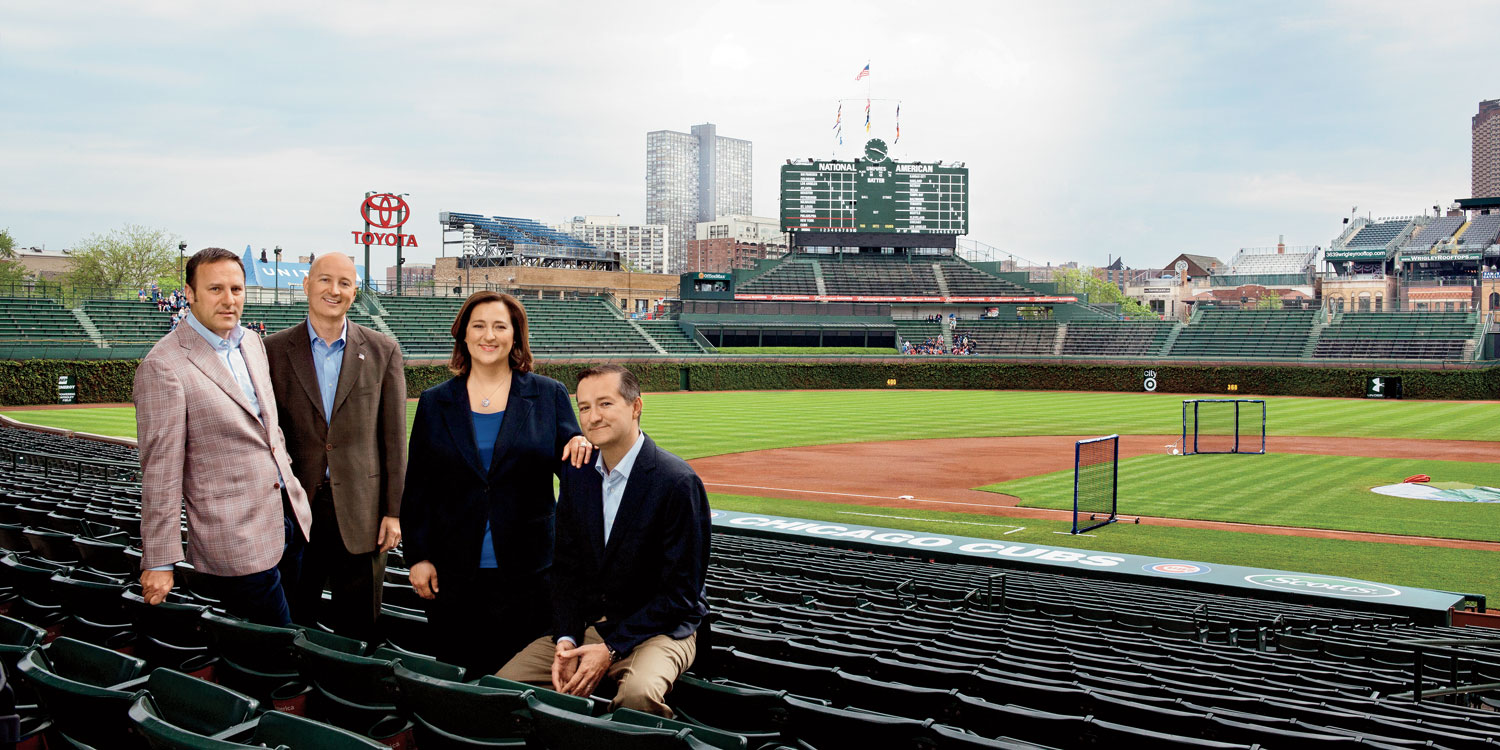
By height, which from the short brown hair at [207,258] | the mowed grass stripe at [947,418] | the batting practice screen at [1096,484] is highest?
the short brown hair at [207,258]

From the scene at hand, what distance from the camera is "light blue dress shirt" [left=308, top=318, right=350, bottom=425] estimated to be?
201 inches

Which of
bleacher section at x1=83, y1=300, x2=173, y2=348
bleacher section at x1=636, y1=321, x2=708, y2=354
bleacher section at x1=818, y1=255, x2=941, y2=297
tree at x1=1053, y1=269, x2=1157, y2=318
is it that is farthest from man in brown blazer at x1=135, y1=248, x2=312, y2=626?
tree at x1=1053, y1=269, x2=1157, y2=318

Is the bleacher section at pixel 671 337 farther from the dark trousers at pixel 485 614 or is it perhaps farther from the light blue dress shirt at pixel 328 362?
the dark trousers at pixel 485 614

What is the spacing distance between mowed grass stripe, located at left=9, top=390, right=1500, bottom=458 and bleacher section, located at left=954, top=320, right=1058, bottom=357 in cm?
1477

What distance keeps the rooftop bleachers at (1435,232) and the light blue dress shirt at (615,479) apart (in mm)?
124637

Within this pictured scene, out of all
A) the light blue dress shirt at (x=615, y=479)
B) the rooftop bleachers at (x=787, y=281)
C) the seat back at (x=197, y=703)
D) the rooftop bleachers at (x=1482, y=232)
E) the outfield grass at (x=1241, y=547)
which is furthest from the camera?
the rooftop bleachers at (x=1482, y=232)

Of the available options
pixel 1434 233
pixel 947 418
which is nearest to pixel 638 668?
pixel 947 418

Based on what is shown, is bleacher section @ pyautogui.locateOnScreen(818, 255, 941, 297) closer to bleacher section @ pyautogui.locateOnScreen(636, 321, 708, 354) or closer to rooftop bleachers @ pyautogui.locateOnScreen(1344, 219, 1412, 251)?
bleacher section @ pyautogui.locateOnScreen(636, 321, 708, 354)

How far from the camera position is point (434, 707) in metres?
3.57

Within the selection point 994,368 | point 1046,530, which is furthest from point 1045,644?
point 994,368

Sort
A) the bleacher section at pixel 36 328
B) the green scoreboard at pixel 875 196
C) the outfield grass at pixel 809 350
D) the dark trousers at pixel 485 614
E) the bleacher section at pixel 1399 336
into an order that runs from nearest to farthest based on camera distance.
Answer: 1. the dark trousers at pixel 485 614
2. the bleacher section at pixel 36 328
3. the bleacher section at pixel 1399 336
4. the outfield grass at pixel 809 350
5. the green scoreboard at pixel 875 196

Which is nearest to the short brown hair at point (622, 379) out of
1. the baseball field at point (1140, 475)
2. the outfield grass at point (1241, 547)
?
the outfield grass at point (1241, 547)

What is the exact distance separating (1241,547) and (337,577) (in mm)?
14543

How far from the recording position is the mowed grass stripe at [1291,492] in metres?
18.1
